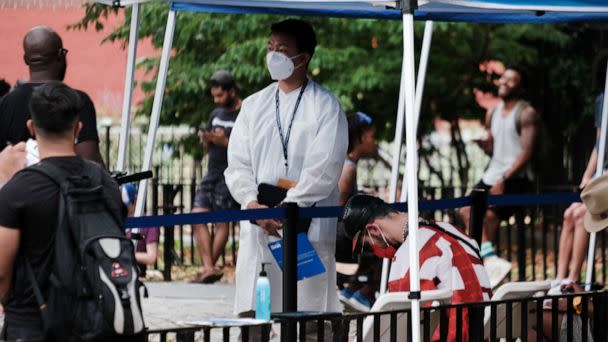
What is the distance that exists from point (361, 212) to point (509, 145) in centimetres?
725

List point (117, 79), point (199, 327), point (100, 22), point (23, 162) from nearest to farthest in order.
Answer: point (199, 327) → point (23, 162) → point (100, 22) → point (117, 79)

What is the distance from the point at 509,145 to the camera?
48.8 ft

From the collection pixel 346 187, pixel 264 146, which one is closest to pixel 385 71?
pixel 346 187

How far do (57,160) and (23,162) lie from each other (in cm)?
155

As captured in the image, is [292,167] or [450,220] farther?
[450,220]

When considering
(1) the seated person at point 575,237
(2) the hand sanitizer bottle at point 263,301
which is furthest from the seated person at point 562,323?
(1) the seated person at point 575,237

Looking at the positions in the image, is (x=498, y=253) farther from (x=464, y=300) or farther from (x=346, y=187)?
(x=464, y=300)

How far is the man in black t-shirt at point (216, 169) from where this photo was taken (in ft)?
47.2

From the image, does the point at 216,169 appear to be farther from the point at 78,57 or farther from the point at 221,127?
the point at 78,57

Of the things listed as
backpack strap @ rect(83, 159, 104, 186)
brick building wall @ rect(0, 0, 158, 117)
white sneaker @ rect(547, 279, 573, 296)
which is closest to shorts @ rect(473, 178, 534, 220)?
white sneaker @ rect(547, 279, 573, 296)

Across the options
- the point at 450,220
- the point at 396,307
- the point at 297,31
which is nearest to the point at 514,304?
the point at 396,307

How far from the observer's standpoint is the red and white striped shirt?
753cm

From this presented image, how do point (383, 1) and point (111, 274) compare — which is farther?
point (383, 1)

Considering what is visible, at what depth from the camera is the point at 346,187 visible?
39.1 feet
